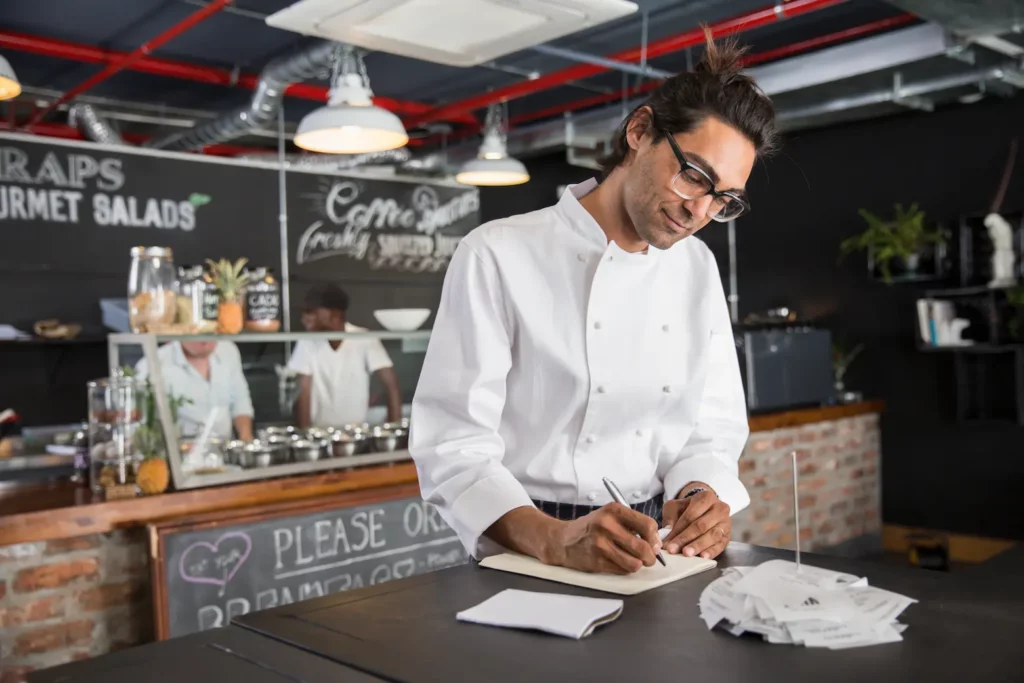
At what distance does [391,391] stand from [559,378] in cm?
211

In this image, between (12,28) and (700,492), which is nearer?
(700,492)

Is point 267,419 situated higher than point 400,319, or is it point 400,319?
point 400,319

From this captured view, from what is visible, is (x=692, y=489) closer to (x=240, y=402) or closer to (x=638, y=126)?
(x=638, y=126)

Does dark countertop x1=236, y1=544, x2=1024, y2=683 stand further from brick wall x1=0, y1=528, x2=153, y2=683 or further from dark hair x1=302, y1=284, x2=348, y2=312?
dark hair x1=302, y1=284, x2=348, y2=312

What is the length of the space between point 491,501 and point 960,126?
199 inches

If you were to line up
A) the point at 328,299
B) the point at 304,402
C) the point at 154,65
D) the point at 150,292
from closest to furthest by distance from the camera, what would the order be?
the point at 150,292
the point at 304,402
the point at 328,299
the point at 154,65

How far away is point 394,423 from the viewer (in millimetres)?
3676

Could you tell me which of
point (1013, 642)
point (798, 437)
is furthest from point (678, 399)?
point (798, 437)

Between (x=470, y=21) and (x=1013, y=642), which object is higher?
(x=470, y=21)

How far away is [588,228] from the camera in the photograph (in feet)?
5.63

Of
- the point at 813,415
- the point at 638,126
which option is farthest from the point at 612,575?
the point at 813,415

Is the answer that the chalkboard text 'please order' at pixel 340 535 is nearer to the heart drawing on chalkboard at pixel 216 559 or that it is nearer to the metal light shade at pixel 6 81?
the heart drawing on chalkboard at pixel 216 559

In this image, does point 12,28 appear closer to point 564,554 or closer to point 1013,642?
point 564,554

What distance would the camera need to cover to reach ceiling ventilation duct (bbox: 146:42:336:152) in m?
4.89
